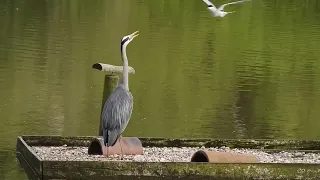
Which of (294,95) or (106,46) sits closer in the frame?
(294,95)

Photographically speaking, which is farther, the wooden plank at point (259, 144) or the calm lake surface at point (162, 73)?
the calm lake surface at point (162, 73)

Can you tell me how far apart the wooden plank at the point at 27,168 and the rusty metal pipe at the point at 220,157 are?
2002 mm

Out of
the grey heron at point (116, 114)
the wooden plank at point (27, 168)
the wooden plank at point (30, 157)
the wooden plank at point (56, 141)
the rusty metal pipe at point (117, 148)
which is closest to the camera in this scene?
the wooden plank at point (30, 157)

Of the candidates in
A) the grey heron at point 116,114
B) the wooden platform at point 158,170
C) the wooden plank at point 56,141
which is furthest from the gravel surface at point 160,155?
the wooden platform at point 158,170

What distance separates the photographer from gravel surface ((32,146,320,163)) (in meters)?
12.9

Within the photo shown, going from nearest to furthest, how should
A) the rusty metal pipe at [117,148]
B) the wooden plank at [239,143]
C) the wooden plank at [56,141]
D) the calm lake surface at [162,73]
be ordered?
the rusty metal pipe at [117,148] < the wooden plank at [56,141] < the wooden plank at [239,143] < the calm lake surface at [162,73]

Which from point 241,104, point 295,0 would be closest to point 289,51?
point 241,104

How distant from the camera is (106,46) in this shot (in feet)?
102

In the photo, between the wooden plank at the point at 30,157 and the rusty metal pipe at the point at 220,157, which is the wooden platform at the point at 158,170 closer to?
the wooden plank at the point at 30,157

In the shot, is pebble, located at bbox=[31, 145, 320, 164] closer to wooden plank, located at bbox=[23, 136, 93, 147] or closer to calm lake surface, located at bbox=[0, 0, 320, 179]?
wooden plank, located at bbox=[23, 136, 93, 147]

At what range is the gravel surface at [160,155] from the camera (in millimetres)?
12914

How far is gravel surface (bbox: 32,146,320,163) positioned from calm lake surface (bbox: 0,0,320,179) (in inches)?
20.0

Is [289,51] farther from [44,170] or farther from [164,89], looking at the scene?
[44,170]

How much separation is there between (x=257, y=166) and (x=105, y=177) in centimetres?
183
